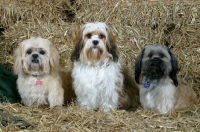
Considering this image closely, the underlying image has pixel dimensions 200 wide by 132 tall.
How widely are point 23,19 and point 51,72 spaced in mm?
1598

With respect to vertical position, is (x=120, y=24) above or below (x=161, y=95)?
above

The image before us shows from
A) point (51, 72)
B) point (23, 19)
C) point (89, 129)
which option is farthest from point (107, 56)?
point (23, 19)

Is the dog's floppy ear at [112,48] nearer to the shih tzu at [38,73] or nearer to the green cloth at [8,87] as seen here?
the shih tzu at [38,73]

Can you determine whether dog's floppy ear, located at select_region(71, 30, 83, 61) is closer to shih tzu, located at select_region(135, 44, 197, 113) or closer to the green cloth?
shih tzu, located at select_region(135, 44, 197, 113)

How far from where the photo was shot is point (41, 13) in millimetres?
6434

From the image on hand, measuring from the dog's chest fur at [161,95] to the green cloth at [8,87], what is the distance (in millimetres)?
2032

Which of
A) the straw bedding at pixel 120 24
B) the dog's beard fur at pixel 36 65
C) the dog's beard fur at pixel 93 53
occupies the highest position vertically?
the straw bedding at pixel 120 24

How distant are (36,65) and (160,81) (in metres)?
1.72

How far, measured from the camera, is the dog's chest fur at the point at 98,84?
5.06 metres

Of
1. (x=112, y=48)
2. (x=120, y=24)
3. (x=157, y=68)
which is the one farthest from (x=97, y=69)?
(x=120, y=24)

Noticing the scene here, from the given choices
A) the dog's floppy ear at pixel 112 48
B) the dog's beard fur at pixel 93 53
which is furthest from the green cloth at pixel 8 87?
the dog's floppy ear at pixel 112 48

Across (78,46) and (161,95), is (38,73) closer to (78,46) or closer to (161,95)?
(78,46)

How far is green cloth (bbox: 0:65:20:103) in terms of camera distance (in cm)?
547

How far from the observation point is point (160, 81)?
493 cm
